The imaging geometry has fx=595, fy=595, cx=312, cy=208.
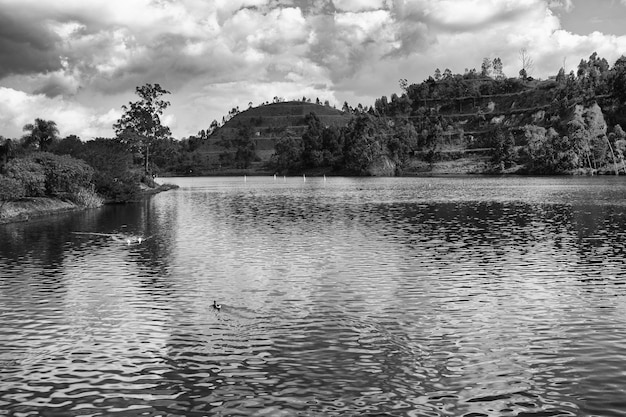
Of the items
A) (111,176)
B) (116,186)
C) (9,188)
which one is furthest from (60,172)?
(111,176)

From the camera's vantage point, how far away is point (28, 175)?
71.1 m

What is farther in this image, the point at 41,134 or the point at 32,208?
the point at 41,134

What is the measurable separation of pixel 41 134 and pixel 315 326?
10605 cm

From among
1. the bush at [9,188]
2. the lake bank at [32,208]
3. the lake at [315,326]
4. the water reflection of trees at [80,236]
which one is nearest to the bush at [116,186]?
the lake bank at [32,208]

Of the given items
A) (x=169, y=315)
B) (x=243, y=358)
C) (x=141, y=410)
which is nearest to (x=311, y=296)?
(x=169, y=315)

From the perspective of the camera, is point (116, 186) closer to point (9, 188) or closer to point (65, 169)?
point (65, 169)

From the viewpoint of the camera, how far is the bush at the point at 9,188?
212ft

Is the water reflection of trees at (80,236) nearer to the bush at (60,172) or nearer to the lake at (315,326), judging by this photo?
the lake at (315,326)

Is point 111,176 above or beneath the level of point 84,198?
above

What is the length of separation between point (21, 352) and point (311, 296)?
43.8 feet

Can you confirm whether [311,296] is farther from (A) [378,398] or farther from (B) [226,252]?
(B) [226,252]

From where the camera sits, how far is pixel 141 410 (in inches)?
637

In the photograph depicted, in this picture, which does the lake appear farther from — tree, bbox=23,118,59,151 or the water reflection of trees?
tree, bbox=23,118,59,151

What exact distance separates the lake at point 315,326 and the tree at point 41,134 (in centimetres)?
7094
